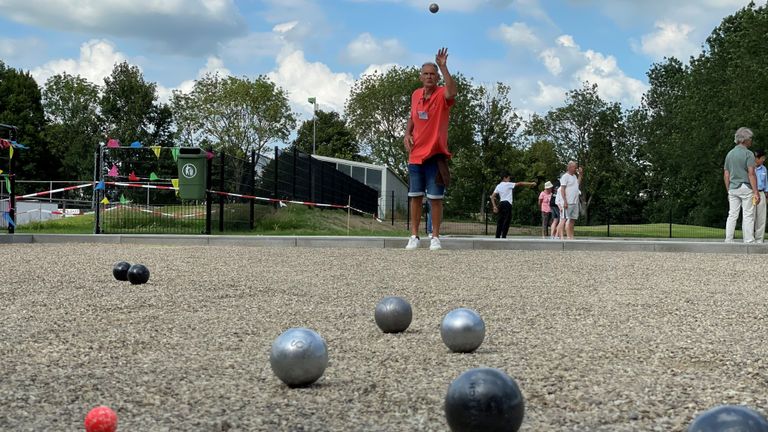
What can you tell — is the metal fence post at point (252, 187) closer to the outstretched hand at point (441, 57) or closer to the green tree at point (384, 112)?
the outstretched hand at point (441, 57)

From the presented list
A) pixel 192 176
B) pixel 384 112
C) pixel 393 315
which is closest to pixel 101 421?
pixel 393 315

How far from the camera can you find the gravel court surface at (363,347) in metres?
2.68

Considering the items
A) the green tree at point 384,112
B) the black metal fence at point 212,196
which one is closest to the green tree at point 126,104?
the green tree at point 384,112

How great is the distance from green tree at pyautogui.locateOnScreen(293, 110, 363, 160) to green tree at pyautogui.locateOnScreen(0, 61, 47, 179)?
22.0 meters

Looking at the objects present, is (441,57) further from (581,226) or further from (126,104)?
(126,104)

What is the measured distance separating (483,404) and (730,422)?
61 cm

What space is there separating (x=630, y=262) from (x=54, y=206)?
26.4 m

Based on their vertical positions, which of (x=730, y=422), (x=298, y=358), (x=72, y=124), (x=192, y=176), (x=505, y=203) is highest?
(x=72, y=124)

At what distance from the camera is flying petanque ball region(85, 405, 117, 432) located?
218 cm

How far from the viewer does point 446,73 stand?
9.42 metres

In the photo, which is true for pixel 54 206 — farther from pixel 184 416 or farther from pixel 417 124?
pixel 184 416

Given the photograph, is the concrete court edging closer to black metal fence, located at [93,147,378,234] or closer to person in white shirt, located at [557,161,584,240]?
person in white shirt, located at [557,161,584,240]

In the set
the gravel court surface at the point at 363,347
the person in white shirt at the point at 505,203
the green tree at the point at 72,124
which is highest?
the green tree at the point at 72,124

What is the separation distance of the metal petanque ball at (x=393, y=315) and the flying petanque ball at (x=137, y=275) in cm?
313
